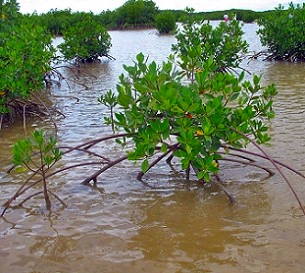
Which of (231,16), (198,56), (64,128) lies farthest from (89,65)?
(198,56)

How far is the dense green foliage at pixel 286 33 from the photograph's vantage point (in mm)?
12750

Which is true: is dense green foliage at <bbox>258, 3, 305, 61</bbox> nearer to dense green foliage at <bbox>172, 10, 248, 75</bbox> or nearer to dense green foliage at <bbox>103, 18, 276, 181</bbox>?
dense green foliage at <bbox>172, 10, 248, 75</bbox>

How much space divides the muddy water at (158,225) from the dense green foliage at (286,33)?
27.9 ft

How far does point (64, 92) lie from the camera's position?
9523mm

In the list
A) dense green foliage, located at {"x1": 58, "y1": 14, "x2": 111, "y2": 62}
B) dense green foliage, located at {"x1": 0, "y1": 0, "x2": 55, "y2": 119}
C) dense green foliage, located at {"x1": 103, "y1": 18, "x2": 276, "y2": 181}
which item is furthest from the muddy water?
dense green foliage, located at {"x1": 58, "y1": 14, "x2": 111, "y2": 62}

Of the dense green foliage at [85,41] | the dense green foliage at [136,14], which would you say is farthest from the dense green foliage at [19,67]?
the dense green foliage at [136,14]

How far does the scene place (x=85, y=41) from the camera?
48.3 ft

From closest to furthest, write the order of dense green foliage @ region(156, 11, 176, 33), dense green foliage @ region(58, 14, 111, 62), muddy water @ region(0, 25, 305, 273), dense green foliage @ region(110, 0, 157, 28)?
muddy water @ region(0, 25, 305, 273) → dense green foliage @ region(58, 14, 111, 62) → dense green foliage @ region(156, 11, 176, 33) → dense green foliage @ region(110, 0, 157, 28)

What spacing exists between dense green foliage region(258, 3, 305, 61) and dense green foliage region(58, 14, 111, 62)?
4.66m

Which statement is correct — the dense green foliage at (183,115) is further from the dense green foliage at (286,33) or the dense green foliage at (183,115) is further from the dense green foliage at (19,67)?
the dense green foliage at (286,33)

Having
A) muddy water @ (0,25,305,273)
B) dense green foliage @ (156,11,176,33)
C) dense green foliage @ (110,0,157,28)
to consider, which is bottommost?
muddy water @ (0,25,305,273)

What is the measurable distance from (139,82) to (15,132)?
292 centimetres

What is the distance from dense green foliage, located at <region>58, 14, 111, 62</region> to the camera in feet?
44.9

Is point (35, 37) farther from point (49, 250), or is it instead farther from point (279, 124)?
point (49, 250)
